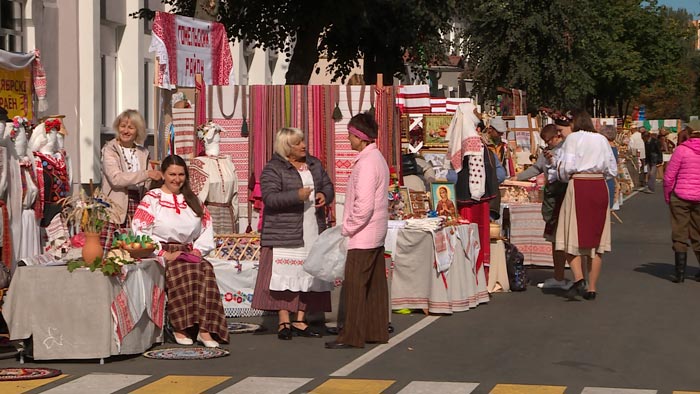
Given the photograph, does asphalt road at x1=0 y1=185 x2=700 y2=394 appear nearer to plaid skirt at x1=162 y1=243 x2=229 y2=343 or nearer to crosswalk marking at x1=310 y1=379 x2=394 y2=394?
crosswalk marking at x1=310 y1=379 x2=394 y2=394

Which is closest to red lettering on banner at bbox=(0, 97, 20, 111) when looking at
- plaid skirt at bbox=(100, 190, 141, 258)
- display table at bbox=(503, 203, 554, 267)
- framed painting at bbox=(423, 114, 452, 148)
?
plaid skirt at bbox=(100, 190, 141, 258)

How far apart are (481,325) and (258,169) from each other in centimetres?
Result: 389

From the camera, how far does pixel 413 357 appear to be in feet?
37.5

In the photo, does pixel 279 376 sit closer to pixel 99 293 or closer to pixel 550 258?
pixel 99 293

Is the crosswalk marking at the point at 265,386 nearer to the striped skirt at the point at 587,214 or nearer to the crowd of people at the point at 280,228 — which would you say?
the crowd of people at the point at 280,228

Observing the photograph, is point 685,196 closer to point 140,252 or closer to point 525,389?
point 140,252

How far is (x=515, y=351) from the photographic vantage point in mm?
11672

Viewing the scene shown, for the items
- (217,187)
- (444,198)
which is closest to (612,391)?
(444,198)

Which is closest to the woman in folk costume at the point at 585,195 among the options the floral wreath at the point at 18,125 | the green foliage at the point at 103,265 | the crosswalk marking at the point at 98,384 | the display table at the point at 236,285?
the display table at the point at 236,285

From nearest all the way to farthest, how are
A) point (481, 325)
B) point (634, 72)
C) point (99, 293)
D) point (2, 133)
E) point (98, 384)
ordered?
1. point (98, 384)
2. point (99, 293)
3. point (2, 133)
4. point (481, 325)
5. point (634, 72)

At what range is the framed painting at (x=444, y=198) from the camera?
52.0ft

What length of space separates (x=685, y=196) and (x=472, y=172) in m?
2.94

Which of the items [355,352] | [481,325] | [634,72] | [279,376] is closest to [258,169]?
[481,325]

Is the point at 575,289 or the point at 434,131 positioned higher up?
the point at 434,131
